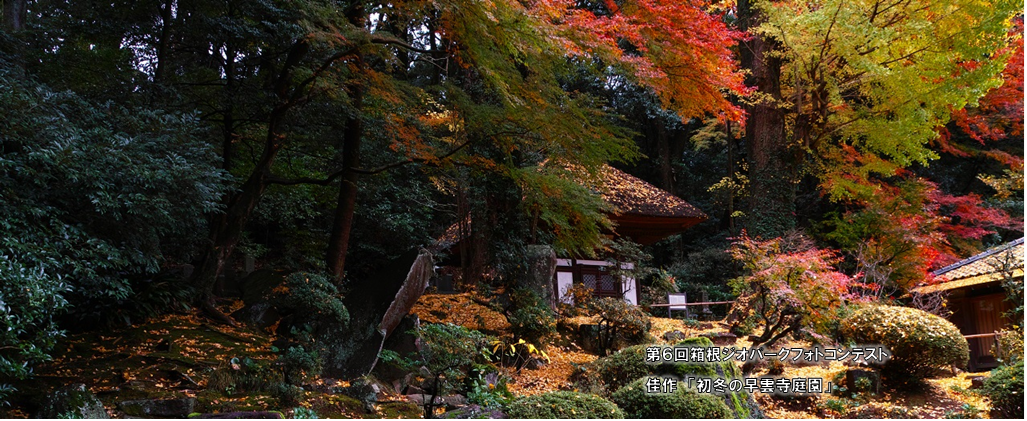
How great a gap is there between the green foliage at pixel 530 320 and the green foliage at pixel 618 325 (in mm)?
838

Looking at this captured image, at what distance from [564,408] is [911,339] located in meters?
4.68

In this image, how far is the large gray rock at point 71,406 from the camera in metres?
4.71

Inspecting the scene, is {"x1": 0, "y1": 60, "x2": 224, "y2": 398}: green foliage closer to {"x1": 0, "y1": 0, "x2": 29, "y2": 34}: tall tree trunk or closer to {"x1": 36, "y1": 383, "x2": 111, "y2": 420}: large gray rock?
{"x1": 36, "y1": 383, "x2": 111, "y2": 420}: large gray rock

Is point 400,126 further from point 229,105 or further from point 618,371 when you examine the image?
point 618,371

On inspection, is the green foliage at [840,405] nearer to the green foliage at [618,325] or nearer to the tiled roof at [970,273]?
the green foliage at [618,325]

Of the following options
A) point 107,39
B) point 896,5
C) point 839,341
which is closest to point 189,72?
point 107,39

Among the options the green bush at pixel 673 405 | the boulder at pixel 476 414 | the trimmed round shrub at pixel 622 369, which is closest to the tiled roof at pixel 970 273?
the trimmed round shrub at pixel 622 369

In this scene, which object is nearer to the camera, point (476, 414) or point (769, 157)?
point (476, 414)

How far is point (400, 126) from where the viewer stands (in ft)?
31.1

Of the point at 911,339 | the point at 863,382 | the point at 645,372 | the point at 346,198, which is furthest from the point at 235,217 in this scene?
the point at 911,339

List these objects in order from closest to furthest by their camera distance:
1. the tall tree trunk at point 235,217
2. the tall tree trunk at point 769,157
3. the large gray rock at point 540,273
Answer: the tall tree trunk at point 235,217 → the large gray rock at point 540,273 → the tall tree trunk at point 769,157

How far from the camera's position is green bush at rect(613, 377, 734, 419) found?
18.0 ft

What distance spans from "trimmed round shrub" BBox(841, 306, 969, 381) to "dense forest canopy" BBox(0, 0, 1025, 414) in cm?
178

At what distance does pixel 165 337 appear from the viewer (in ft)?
23.9
